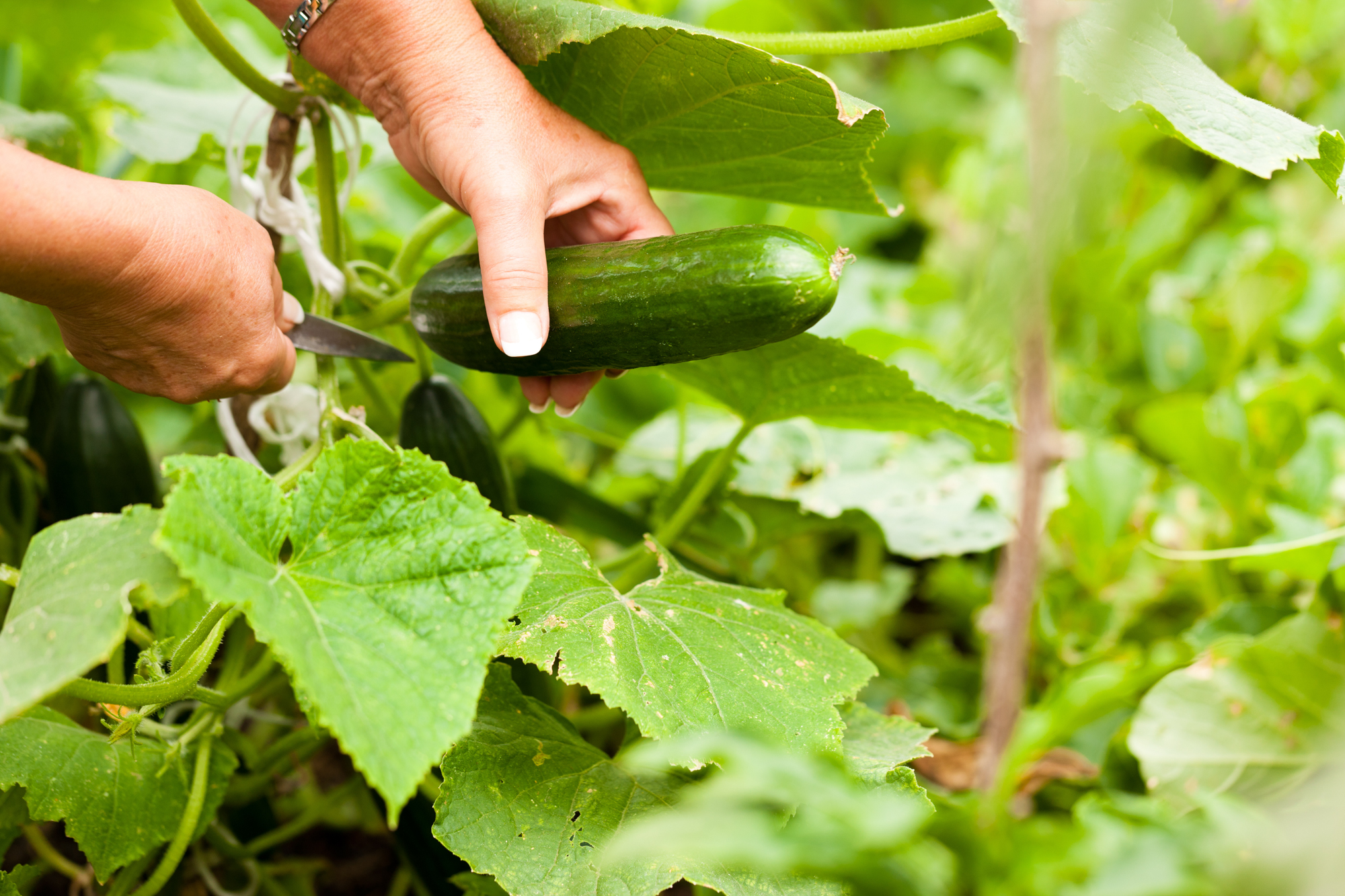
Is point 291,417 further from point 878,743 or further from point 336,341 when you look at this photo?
point 878,743

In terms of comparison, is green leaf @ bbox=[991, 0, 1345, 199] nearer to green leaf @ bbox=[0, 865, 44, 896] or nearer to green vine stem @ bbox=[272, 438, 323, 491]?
green vine stem @ bbox=[272, 438, 323, 491]

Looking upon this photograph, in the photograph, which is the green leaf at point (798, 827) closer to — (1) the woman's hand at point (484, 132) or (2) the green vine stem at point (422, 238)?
(1) the woman's hand at point (484, 132)

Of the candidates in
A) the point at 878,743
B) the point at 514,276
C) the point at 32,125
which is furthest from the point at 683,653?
the point at 32,125

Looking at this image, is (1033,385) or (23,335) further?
(23,335)

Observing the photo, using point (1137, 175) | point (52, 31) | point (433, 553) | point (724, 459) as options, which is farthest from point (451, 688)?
point (1137, 175)

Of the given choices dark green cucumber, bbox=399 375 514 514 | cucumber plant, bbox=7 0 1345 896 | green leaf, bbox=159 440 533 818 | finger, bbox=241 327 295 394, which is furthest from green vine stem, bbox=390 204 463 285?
green leaf, bbox=159 440 533 818

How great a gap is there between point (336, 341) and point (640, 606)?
0.37 meters

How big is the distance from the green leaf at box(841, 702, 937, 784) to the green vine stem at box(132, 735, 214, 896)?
0.53 m

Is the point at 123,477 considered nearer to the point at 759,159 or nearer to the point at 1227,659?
the point at 759,159

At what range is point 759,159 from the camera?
0.96 meters

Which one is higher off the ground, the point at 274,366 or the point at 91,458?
the point at 274,366

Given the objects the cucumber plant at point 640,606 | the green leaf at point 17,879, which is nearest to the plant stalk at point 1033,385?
the cucumber plant at point 640,606

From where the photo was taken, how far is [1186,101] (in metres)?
0.83

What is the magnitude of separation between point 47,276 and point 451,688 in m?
0.41
